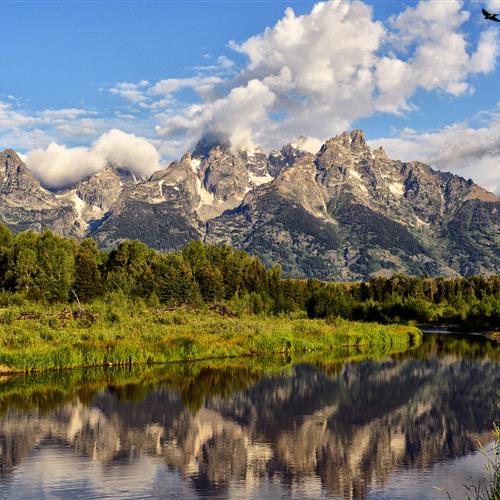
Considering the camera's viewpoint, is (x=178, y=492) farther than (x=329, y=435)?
→ No

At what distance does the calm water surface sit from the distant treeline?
6692 cm

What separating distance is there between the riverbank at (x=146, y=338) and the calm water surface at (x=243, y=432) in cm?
322

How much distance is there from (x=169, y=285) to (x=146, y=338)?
72.0 meters

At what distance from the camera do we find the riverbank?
223ft

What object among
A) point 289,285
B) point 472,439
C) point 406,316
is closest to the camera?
point 472,439

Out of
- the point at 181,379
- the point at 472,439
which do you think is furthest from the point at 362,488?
the point at 181,379

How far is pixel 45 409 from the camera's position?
1982 inches

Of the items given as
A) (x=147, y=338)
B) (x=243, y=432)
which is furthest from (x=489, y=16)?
(x=147, y=338)

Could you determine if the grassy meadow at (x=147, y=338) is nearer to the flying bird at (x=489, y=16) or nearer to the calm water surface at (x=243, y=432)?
the calm water surface at (x=243, y=432)

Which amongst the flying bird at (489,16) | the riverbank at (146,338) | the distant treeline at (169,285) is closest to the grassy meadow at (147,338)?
the riverbank at (146,338)

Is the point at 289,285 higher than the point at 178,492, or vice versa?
the point at 289,285

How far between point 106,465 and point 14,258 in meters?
131

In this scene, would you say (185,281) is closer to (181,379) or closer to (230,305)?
(230,305)

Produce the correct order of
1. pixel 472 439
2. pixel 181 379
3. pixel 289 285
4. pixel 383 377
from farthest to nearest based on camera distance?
1. pixel 289 285
2. pixel 383 377
3. pixel 181 379
4. pixel 472 439
